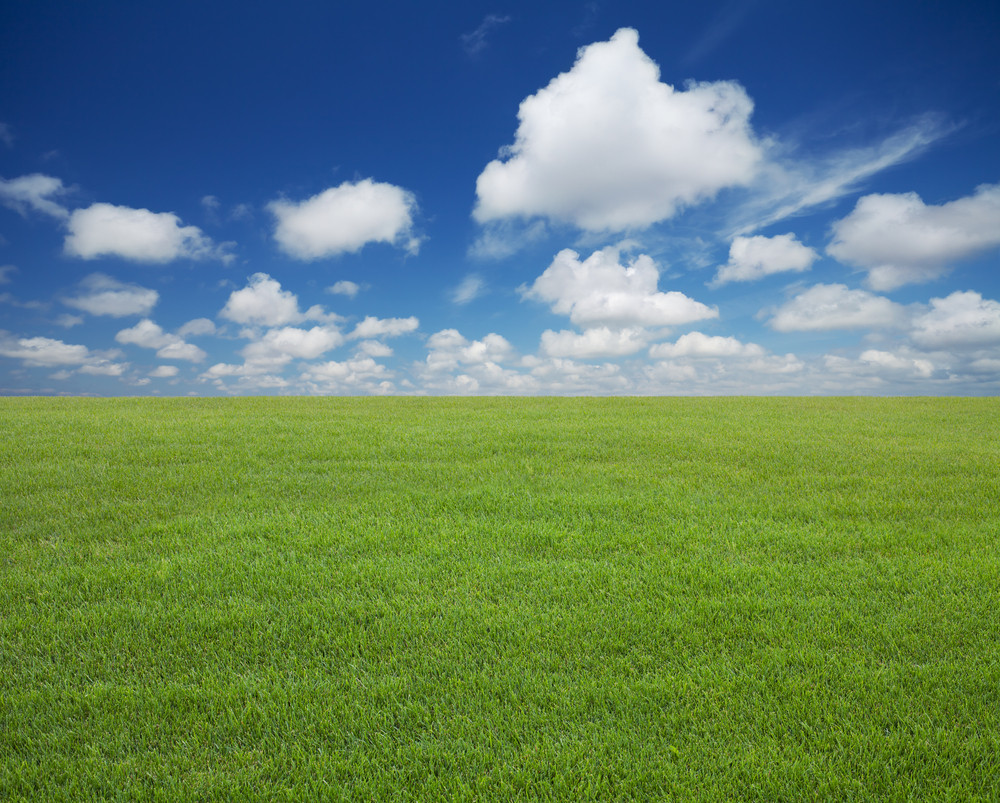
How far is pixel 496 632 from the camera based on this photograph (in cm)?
485

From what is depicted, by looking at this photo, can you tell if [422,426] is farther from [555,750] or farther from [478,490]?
[555,750]

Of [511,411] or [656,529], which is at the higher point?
[511,411]

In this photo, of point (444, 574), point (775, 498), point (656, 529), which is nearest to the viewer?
point (444, 574)

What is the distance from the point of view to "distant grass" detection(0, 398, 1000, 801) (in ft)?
11.3

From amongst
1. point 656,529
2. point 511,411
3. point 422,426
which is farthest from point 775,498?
point 511,411

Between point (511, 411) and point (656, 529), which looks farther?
point (511, 411)

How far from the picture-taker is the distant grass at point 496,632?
3.44 m

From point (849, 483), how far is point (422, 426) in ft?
31.9

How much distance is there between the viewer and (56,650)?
4785mm

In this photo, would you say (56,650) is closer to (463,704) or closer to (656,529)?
(463,704)

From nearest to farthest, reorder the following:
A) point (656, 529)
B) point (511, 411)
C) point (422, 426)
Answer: point (656, 529)
point (422, 426)
point (511, 411)

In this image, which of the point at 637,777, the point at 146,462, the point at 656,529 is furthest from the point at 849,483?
the point at 146,462

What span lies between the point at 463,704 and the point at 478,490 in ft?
16.3

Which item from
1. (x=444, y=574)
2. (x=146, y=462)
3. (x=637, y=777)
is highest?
(x=146, y=462)
